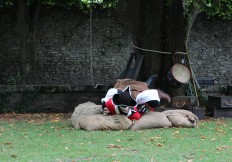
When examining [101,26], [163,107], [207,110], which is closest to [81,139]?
[163,107]

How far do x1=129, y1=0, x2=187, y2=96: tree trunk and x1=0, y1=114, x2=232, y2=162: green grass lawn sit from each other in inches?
88.1

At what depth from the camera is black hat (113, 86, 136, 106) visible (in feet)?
27.2

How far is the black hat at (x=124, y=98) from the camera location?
27.2ft

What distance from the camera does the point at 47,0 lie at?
1722cm

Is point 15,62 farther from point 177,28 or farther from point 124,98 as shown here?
point 124,98

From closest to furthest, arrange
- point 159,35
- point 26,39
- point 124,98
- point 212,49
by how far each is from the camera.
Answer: point 124,98, point 159,35, point 26,39, point 212,49

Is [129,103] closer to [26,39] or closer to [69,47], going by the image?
[26,39]

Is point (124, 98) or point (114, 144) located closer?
point (114, 144)

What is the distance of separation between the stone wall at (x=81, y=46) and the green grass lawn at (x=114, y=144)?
30.9 ft

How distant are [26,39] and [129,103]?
852 cm

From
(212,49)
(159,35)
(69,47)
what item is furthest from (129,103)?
(212,49)

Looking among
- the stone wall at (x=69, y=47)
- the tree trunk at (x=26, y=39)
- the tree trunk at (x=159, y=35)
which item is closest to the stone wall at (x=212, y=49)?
the stone wall at (x=69, y=47)

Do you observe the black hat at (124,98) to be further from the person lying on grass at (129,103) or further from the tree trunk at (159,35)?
the tree trunk at (159,35)

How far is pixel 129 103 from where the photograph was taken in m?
8.35
